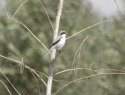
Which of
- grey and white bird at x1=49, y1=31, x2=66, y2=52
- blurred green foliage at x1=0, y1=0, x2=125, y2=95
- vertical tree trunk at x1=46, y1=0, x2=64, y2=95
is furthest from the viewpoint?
blurred green foliage at x1=0, y1=0, x2=125, y2=95

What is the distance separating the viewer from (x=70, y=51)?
2367 centimetres

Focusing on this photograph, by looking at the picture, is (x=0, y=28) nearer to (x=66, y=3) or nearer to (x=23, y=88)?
(x=23, y=88)

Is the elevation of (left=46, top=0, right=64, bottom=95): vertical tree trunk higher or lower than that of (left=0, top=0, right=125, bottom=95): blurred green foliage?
lower

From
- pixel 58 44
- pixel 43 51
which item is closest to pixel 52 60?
pixel 58 44

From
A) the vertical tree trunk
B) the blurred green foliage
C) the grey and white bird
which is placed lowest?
the vertical tree trunk

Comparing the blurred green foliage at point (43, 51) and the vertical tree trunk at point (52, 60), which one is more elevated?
the blurred green foliage at point (43, 51)

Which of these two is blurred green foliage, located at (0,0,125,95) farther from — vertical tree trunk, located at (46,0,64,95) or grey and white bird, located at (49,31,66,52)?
vertical tree trunk, located at (46,0,64,95)

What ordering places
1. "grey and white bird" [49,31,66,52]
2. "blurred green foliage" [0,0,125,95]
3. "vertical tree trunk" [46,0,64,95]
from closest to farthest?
"vertical tree trunk" [46,0,64,95] → "grey and white bird" [49,31,66,52] → "blurred green foliage" [0,0,125,95]

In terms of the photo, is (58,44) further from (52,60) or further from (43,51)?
(43,51)

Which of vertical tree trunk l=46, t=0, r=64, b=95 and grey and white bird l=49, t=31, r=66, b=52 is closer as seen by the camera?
vertical tree trunk l=46, t=0, r=64, b=95

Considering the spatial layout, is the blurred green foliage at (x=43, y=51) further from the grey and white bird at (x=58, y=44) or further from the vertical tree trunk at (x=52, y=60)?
the vertical tree trunk at (x=52, y=60)

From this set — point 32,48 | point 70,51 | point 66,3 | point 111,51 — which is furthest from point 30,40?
point 66,3

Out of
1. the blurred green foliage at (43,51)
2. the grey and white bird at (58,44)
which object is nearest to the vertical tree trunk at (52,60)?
the grey and white bird at (58,44)

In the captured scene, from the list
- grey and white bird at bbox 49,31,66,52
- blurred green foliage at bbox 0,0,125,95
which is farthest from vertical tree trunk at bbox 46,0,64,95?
blurred green foliage at bbox 0,0,125,95
